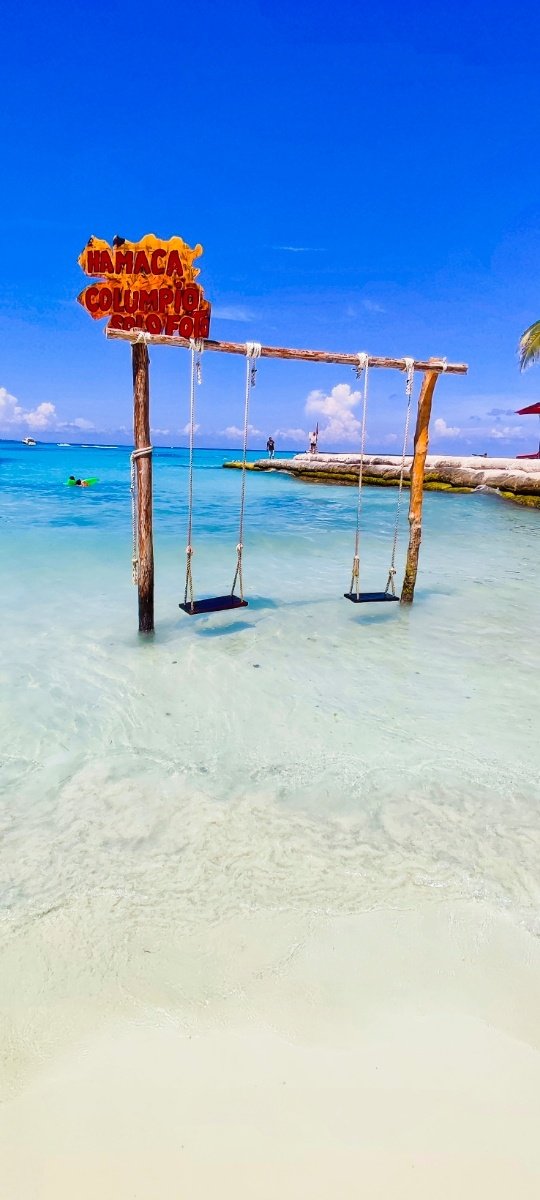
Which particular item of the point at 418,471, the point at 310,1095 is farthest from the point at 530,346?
the point at 310,1095

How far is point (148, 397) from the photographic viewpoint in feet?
23.0

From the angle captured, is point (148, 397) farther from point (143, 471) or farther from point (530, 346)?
point (530, 346)

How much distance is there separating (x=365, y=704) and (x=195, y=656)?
8.02ft

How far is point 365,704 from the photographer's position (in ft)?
20.4

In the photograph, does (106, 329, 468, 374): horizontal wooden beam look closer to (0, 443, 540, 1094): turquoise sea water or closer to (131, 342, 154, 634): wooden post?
(131, 342, 154, 634): wooden post

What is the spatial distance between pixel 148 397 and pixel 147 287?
1.21 meters

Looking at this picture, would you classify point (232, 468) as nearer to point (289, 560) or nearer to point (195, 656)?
point (289, 560)

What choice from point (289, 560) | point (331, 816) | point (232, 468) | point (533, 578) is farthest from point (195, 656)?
point (232, 468)

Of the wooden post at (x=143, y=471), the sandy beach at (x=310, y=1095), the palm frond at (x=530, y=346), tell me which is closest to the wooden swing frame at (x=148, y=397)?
the wooden post at (x=143, y=471)

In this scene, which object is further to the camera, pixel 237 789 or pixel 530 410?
pixel 530 410

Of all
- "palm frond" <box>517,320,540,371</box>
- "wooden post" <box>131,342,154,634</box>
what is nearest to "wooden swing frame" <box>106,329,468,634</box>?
"wooden post" <box>131,342,154,634</box>

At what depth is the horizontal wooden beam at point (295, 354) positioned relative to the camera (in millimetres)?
6570

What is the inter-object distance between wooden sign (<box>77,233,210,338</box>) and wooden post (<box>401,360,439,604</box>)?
3.95 meters

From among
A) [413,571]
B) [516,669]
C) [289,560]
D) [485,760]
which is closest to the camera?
[485,760]
